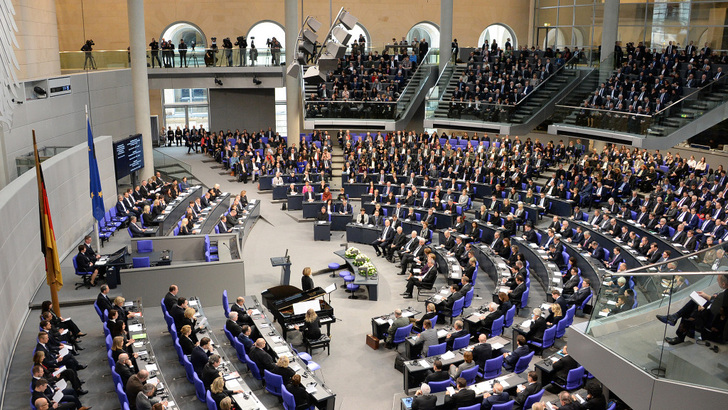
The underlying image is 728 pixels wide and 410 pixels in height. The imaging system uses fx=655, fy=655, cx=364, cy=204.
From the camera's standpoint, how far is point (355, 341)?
14.3 metres

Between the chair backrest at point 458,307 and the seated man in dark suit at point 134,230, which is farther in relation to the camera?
the seated man in dark suit at point 134,230

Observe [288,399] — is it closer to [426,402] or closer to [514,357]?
[426,402]

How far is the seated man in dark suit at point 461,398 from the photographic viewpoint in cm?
1059

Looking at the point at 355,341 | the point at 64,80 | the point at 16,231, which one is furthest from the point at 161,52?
the point at 355,341

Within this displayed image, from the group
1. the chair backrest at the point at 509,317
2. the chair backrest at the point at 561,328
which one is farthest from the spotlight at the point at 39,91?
the chair backrest at the point at 561,328

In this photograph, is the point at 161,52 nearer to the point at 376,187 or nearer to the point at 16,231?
the point at 376,187

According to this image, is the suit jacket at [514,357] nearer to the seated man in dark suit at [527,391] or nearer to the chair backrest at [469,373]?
the chair backrest at [469,373]

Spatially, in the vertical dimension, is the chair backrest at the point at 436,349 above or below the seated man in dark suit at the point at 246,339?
below

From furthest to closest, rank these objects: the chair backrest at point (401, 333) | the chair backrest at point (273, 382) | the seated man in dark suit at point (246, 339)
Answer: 1. the chair backrest at point (401, 333)
2. the seated man in dark suit at point (246, 339)
3. the chair backrest at point (273, 382)

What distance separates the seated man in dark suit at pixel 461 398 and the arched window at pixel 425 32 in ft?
106

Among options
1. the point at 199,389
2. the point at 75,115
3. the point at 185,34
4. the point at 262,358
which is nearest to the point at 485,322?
the point at 262,358

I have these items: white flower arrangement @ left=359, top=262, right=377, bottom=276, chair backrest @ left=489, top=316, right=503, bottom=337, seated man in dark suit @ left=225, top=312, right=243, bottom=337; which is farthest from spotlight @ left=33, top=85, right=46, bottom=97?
chair backrest @ left=489, top=316, right=503, bottom=337

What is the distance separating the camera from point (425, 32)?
40844 mm

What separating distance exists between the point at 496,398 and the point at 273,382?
149 inches
